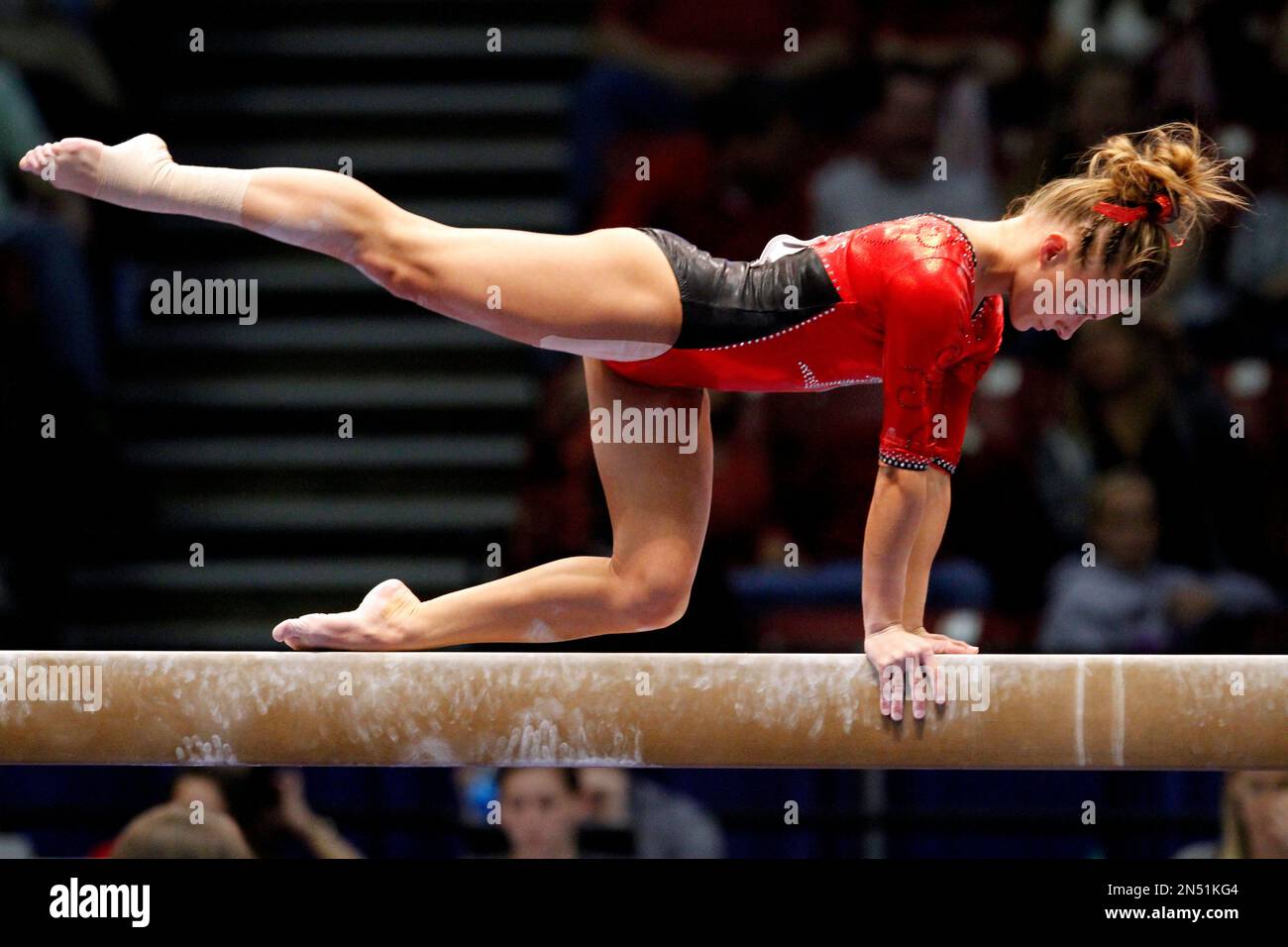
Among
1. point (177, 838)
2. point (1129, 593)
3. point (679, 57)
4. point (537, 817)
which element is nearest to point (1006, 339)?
point (1129, 593)

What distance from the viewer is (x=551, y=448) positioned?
4633mm

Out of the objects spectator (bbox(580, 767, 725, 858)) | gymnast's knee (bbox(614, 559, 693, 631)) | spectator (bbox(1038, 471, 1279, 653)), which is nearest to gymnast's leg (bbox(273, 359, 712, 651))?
gymnast's knee (bbox(614, 559, 693, 631))

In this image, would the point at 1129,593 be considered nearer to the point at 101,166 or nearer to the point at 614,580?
the point at 614,580

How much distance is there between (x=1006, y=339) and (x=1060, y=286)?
8.18 feet

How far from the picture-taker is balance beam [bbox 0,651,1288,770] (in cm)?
238

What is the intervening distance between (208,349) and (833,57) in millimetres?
2527

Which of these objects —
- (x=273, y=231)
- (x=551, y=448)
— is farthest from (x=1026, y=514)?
(x=273, y=231)

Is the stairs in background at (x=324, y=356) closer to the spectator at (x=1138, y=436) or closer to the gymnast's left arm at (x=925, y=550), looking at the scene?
the spectator at (x=1138, y=436)

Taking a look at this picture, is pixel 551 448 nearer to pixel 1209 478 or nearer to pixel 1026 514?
pixel 1026 514

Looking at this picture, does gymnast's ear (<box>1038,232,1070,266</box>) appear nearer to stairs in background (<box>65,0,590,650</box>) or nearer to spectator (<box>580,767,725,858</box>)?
spectator (<box>580,767,725,858</box>)

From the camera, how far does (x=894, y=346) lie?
2.45m

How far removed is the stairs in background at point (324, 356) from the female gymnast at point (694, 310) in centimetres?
189

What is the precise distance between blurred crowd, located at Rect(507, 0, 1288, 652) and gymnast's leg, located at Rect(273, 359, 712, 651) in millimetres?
1505

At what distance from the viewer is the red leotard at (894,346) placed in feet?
7.95
